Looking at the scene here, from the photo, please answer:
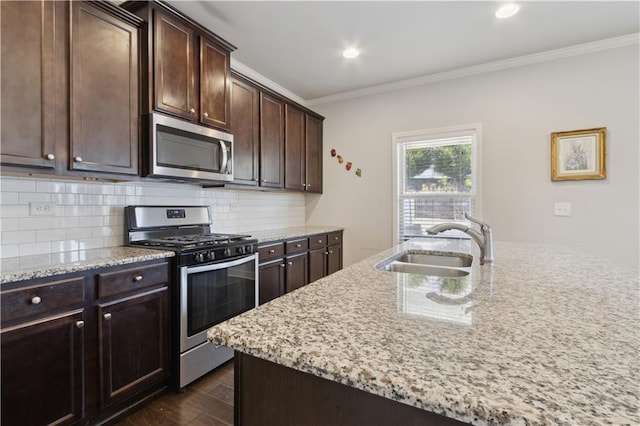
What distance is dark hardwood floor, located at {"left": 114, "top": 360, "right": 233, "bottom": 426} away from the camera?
5.55 ft

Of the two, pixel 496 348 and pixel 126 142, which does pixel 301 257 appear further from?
pixel 496 348

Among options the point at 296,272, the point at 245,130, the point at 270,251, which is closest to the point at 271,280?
the point at 270,251

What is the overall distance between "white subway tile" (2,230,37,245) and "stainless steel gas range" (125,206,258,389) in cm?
50

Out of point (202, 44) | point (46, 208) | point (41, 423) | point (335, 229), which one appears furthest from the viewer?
point (335, 229)

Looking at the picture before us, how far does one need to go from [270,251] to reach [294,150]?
139 cm

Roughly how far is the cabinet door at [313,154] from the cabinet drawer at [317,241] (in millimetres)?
689

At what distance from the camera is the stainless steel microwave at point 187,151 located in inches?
79.1

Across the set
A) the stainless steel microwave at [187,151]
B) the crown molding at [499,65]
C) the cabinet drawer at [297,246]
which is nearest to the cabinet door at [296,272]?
the cabinet drawer at [297,246]

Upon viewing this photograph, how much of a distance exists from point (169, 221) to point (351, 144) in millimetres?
2481

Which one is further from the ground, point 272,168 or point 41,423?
point 272,168

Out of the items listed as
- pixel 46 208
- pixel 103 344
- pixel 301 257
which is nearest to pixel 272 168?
pixel 301 257

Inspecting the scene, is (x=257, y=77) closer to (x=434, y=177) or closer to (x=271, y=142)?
(x=271, y=142)

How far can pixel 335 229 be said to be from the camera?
12.6 feet

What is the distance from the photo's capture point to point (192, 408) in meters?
1.80
